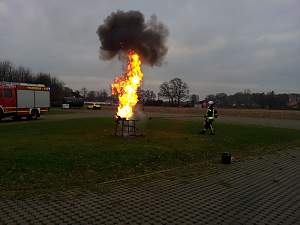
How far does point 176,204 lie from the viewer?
665 cm

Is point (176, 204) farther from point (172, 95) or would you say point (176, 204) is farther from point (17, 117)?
point (172, 95)

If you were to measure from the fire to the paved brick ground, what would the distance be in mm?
10704

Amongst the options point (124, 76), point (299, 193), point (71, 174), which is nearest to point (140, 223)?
point (71, 174)

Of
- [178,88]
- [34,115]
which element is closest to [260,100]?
[178,88]

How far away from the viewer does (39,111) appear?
33.3 m

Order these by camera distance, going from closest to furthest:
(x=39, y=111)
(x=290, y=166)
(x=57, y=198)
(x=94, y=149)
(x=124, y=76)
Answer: (x=57, y=198)
(x=290, y=166)
(x=94, y=149)
(x=124, y=76)
(x=39, y=111)

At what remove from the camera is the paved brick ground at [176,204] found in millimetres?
5727

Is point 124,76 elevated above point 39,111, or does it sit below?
above

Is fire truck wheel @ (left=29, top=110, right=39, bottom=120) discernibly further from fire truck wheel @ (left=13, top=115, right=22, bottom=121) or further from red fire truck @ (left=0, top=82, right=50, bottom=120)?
fire truck wheel @ (left=13, top=115, right=22, bottom=121)

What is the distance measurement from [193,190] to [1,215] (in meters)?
4.02

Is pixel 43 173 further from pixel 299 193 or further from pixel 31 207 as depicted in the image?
pixel 299 193

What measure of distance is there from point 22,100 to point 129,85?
15.2 meters

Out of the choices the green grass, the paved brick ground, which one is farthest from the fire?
the paved brick ground

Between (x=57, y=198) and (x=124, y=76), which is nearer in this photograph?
(x=57, y=198)
